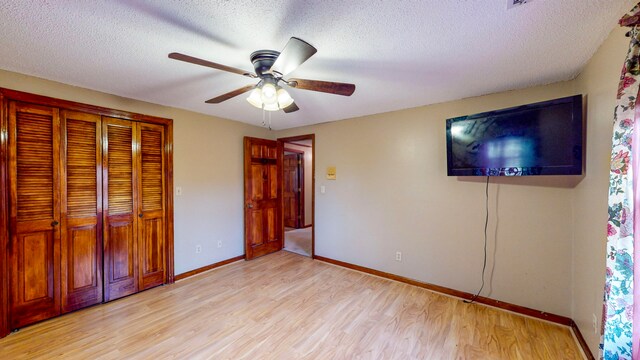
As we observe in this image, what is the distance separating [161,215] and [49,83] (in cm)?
163

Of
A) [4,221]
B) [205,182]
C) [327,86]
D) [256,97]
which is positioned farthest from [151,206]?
[327,86]

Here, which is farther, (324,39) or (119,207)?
(119,207)

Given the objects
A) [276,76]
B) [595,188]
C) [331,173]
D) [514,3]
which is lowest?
[595,188]

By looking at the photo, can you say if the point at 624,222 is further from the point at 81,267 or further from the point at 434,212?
the point at 81,267

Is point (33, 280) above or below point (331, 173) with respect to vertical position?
below

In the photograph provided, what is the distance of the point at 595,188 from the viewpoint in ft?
5.65

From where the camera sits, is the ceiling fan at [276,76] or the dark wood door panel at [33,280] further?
the dark wood door panel at [33,280]

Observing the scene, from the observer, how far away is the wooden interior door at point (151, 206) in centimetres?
285

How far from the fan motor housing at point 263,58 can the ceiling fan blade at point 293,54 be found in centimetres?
21

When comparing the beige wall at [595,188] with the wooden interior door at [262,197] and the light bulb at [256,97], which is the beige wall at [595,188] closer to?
the light bulb at [256,97]

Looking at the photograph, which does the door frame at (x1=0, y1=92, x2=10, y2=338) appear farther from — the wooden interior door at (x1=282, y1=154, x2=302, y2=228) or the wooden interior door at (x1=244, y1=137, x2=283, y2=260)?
the wooden interior door at (x1=282, y1=154, x2=302, y2=228)

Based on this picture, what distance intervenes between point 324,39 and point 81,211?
287 centimetres

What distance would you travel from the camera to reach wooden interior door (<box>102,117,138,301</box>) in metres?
2.59

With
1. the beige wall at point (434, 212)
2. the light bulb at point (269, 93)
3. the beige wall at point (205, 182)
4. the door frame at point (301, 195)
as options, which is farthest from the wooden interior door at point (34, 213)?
the door frame at point (301, 195)
